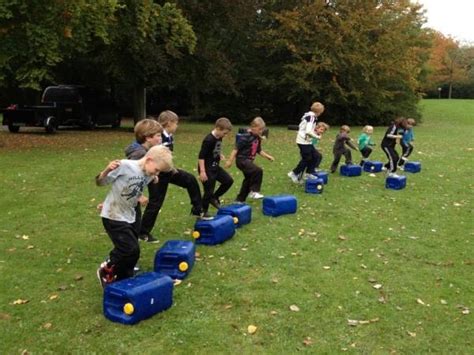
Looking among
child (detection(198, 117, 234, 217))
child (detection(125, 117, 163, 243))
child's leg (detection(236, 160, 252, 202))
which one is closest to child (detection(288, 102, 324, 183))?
child's leg (detection(236, 160, 252, 202))

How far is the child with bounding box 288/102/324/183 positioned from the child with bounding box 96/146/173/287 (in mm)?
6769

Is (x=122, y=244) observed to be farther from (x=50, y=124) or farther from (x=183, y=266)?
(x=50, y=124)

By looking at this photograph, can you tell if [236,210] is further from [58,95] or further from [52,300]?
[58,95]

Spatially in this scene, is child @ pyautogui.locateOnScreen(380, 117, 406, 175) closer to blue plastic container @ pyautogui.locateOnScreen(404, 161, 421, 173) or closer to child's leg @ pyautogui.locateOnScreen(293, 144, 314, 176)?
blue plastic container @ pyautogui.locateOnScreen(404, 161, 421, 173)

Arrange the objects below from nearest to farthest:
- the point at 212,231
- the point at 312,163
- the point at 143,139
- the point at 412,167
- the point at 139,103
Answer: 1. the point at 143,139
2. the point at 212,231
3. the point at 312,163
4. the point at 412,167
5. the point at 139,103

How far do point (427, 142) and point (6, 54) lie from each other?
18.2m

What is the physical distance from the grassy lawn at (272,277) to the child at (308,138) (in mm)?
616

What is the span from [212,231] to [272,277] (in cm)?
135

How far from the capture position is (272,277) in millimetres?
6461

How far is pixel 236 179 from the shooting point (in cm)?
1326

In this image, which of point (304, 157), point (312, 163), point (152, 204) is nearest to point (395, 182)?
point (312, 163)

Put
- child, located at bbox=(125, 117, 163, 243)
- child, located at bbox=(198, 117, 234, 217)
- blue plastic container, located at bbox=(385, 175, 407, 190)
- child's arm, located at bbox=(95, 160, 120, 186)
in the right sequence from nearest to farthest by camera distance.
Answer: child's arm, located at bbox=(95, 160, 120, 186)
child, located at bbox=(125, 117, 163, 243)
child, located at bbox=(198, 117, 234, 217)
blue plastic container, located at bbox=(385, 175, 407, 190)

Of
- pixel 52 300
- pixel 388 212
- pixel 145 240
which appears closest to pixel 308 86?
pixel 388 212

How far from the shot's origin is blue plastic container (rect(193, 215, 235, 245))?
24.5 ft
